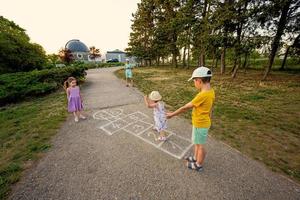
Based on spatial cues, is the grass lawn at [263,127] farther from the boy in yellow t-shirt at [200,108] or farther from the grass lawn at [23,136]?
the grass lawn at [23,136]

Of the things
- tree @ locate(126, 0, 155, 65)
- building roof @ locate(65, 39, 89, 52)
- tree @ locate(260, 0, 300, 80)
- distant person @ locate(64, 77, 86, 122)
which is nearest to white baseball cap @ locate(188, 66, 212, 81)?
distant person @ locate(64, 77, 86, 122)

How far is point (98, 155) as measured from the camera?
354 cm

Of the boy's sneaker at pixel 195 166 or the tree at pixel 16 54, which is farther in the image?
the tree at pixel 16 54

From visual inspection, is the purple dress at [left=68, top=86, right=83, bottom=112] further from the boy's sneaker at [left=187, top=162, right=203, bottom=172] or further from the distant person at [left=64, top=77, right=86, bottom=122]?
the boy's sneaker at [left=187, top=162, right=203, bottom=172]

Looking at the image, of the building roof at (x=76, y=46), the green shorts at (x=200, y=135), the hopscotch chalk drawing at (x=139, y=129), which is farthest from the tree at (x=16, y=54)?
the building roof at (x=76, y=46)

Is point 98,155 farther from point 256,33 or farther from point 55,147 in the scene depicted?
point 256,33

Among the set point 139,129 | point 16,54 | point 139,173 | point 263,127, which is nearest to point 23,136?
point 139,129

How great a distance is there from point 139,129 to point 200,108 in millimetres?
2597

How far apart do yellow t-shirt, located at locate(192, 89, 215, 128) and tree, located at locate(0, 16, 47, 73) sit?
1788cm

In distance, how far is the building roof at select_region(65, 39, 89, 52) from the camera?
236 ft

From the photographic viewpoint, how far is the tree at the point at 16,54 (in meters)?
13.8

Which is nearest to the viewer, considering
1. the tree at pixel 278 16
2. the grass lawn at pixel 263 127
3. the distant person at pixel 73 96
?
the grass lawn at pixel 263 127

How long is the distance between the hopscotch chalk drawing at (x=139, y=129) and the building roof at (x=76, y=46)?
76864 millimetres

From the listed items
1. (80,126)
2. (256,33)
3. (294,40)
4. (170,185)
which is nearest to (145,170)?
(170,185)
